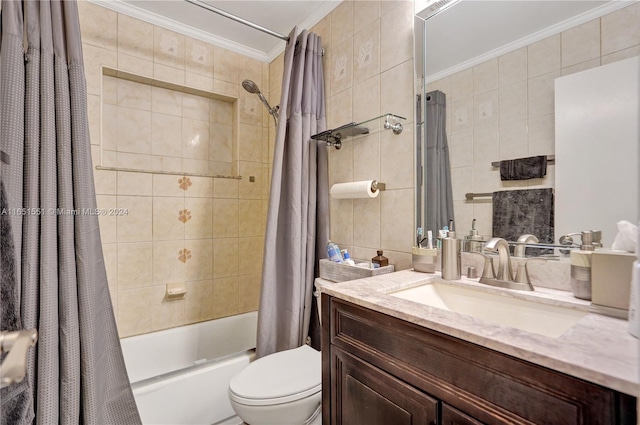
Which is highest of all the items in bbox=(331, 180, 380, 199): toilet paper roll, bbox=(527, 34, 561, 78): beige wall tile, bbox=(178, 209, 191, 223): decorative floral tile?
bbox=(527, 34, 561, 78): beige wall tile

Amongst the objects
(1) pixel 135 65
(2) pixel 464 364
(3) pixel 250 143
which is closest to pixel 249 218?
(3) pixel 250 143

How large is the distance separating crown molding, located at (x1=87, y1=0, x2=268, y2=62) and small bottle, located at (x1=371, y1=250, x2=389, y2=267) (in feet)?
6.06

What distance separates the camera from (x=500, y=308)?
2.99ft

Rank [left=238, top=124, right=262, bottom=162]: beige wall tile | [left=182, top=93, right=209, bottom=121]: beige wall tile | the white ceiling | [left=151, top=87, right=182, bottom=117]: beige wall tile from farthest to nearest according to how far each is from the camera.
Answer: [left=238, top=124, right=262, bottom=162]: beige wall tile, [left=182, top=93, right=209, bottom=121]: beige wall tile, [left=151, top=87, right=182, bottom=117]: beige wall tile, the white ceiling

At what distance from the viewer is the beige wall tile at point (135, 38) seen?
182 centimetres

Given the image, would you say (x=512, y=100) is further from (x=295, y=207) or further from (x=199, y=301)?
(x=199, y=301)

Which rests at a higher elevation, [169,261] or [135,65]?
[135,65]

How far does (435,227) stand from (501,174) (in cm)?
32

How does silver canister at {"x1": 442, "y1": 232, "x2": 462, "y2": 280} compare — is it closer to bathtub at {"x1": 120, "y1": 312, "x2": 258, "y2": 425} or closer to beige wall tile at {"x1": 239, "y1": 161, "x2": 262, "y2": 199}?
bathtub at {"x1": 120, "y1": 312, "x2": 258, "y2": 425}

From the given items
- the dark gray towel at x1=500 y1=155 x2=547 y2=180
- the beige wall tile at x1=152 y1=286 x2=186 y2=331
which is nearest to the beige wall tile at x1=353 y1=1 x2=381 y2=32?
the dark gray towel at x1=500 y1=155 x2=547 y2=180

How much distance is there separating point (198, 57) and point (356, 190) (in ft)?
5.10

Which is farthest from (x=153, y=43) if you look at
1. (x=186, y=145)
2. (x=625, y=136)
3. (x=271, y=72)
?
(x=625, y=136)

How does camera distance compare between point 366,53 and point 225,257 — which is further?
point 225,257

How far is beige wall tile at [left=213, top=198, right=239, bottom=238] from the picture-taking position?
2.19 metres
